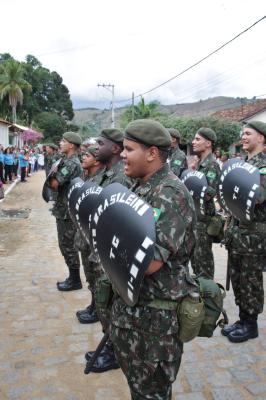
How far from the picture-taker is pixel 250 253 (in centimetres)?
337

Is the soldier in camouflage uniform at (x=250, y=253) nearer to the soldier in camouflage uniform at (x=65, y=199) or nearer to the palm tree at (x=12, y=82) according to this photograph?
the soldier in camouflage uniform at (x=65, y=199)

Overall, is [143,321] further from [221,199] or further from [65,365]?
[221,199]

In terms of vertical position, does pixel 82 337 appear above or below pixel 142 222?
below

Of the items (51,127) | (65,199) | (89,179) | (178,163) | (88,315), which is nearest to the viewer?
(89,179)

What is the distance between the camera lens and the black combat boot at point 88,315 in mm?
3969

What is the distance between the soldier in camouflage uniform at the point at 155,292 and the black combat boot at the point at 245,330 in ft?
5.61

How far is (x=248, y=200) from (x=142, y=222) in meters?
1.70

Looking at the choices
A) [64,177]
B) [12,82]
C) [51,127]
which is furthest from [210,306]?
[51,127]

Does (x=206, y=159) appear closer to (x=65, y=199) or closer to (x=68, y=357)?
(x=65, y=199)

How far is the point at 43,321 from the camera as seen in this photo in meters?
4.02

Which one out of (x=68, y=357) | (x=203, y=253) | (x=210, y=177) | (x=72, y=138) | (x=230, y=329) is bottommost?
(x=68, y=357)

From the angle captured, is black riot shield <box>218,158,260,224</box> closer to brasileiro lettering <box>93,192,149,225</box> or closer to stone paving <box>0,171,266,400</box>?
stone paving <box>0,171,266,400</box>

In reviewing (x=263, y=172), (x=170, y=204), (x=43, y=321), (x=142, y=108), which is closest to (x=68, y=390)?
(x=43, y=321)

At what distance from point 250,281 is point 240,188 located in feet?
2.75
